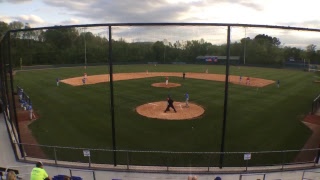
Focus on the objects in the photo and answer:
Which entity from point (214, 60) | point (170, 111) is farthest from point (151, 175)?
point (214, 60)

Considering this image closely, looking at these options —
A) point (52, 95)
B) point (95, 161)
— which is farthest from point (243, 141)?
point (52, 95)

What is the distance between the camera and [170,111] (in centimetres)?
2402

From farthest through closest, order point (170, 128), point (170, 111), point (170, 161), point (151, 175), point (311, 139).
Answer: point (170, 111)
point (170, 128)
point (311, 139)
point (170, 161)
point (151, 175)

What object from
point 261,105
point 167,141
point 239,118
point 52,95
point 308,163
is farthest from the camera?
point 52,95

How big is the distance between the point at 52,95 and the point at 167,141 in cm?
2152

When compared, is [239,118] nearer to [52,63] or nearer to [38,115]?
[38,115]

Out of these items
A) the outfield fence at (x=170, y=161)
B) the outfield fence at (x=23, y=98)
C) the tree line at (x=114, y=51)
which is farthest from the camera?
the tree line at (x=114, y=51)

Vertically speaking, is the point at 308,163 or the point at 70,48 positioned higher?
the point at 70,48

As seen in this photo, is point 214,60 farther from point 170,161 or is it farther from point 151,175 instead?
point 151,175

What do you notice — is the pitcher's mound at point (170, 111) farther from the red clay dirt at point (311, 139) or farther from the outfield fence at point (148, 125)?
the red clay dirt at point (311, 139)

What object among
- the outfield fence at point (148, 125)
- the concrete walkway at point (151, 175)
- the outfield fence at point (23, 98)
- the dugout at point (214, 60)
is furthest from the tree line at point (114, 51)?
the concrete walkway at point (151, 175)

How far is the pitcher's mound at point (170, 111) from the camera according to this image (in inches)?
880

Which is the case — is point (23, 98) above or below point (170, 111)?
above

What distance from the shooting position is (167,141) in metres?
16.8
